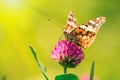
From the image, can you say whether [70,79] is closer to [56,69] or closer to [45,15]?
[56,69]

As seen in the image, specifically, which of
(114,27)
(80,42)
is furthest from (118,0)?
(80,42)

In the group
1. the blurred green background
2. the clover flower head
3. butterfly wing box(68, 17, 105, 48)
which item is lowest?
the clover flower head

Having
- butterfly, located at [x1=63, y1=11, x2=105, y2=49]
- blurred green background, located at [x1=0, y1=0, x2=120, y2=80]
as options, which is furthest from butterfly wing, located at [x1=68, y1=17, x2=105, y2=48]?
blurred green background, located at [x1=0, y1=0, x2=120, y2=80]

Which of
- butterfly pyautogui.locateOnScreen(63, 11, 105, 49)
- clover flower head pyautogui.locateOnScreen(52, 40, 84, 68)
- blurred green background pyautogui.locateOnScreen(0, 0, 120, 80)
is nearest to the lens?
clover flower head pyautogui.locateOnScreen(52, 40, 84, 68)

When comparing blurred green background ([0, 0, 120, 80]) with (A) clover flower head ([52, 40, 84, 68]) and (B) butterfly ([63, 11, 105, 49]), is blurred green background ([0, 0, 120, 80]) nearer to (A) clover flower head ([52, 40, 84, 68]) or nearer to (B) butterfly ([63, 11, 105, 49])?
(B) butterfly ([63, 11, 105, 49])

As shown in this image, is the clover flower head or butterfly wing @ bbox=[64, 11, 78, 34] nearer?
the clover flower head

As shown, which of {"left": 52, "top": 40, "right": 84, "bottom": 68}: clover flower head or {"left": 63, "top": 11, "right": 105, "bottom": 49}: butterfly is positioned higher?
{"left": 63, "top": 11, "right": 105, "bottom": 49}: butterfly

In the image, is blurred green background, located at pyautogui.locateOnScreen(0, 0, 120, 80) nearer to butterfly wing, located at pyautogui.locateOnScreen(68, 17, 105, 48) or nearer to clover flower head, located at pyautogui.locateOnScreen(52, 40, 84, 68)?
butterfly wing, located at pyautogui.locateOnScreen(68, 17, 105, 48)

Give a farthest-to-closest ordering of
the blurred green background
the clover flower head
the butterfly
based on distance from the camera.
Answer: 1. the blurred green background
2. the butterfly
3. the clover flower head

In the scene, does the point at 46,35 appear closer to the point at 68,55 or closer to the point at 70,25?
the point at 70,25
